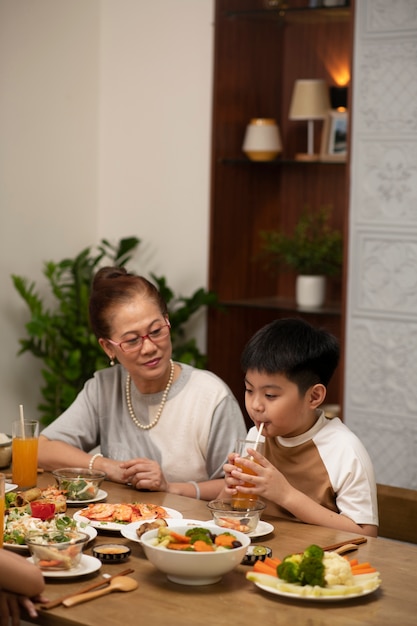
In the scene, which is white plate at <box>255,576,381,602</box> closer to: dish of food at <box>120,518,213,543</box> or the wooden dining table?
the wooden dining table

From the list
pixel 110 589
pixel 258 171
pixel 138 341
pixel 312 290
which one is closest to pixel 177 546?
pixel 110 589

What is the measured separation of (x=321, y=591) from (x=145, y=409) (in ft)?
3.81

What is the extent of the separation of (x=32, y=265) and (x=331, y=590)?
10.2ft

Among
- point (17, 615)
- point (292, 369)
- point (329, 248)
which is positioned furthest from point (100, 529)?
point (329, 248)

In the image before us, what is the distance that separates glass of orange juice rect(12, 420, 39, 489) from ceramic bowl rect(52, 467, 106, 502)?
13 centimetres

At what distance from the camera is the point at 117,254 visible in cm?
476

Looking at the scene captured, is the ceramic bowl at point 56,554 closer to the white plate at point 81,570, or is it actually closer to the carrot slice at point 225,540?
the white plate at point 81,570

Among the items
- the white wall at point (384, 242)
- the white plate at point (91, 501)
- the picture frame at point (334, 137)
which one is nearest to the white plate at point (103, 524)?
the white plate at point (91, 501)

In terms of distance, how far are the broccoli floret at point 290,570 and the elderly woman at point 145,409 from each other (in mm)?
836

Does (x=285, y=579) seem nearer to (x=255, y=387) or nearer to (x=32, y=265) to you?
(x=255, y=387)

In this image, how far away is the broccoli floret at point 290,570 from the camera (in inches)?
70.5

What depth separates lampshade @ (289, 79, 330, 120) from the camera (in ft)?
14.8

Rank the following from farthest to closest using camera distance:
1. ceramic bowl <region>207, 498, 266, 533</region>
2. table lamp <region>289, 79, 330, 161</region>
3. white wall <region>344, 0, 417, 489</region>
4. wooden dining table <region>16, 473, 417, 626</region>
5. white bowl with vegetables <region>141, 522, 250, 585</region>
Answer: table lamp <region>289, 79, 330, 161</region> → white wall <region>344, 0, 417, 489</region> → ceramic bowl <region>207, 498, 266, 533</region> → white bowl with vegetables <region>141, 522, 250, 585</region> → wooden dining table <region>16, 473, 417, 626</region>

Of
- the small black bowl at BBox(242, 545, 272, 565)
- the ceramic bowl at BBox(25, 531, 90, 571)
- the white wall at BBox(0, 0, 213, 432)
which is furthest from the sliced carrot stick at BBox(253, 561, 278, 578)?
the white wall at BBox(0, 0, 213, 432)
